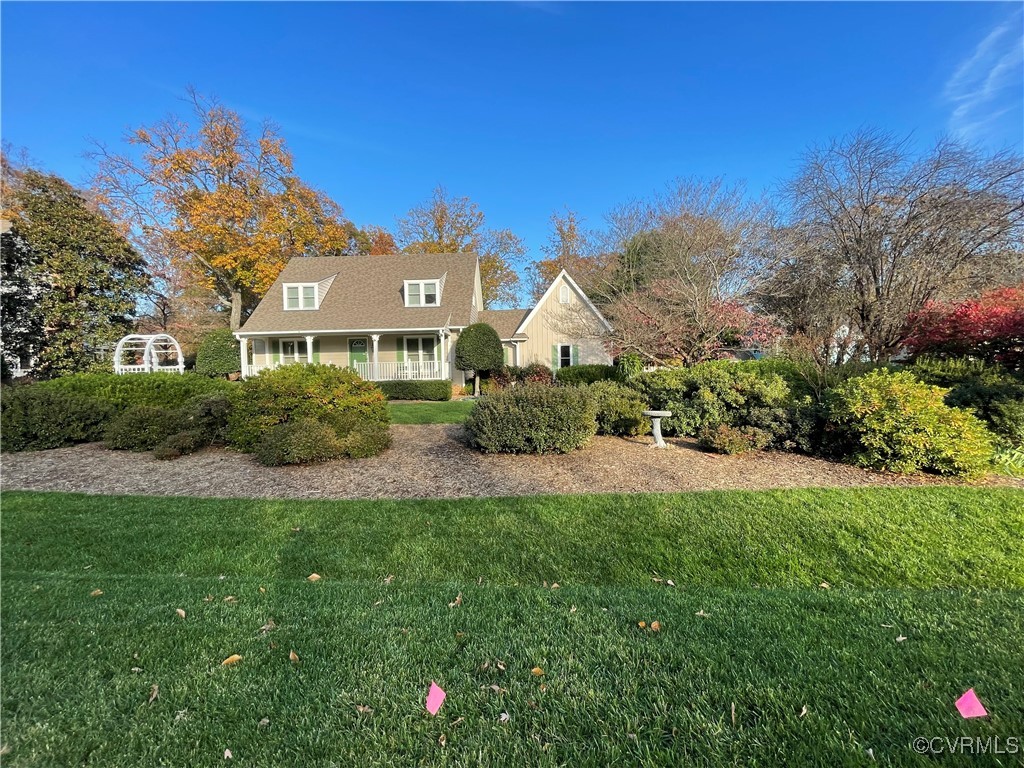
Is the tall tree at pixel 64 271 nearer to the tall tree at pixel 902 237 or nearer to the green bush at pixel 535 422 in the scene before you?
the green bush at pixel 535 422

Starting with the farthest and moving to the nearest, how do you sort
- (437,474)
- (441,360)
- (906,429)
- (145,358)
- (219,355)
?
1. (219,355)
2. (441,360)
3. (145,358)
4. (437,474)
5. (906,429)

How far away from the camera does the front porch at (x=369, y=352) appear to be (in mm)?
18578

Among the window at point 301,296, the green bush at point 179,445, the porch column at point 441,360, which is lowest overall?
the green bush at point 179,445

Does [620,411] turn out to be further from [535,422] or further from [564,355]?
[564,355]

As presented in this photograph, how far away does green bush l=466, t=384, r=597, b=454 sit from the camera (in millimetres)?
7027

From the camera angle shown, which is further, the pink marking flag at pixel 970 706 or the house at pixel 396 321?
the house at pixel 396 321

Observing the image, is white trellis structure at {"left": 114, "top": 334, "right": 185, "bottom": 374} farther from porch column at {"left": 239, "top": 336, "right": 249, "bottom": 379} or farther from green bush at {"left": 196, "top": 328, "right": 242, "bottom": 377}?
green bush at {"left": 196, "top": 328, "right": 242, "bottom": 377}

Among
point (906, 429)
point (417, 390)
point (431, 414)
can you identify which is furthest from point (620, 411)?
point (417, 390)

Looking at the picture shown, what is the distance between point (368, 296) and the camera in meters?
20.3

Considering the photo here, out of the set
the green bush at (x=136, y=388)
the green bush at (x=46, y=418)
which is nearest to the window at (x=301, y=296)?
the green bush at (x=136, y=388)

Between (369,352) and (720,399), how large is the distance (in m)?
16.0

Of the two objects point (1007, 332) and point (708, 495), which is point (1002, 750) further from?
point (1007, 332)

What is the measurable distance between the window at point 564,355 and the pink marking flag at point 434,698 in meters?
19.6

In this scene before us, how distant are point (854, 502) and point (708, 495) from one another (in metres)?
1.55
